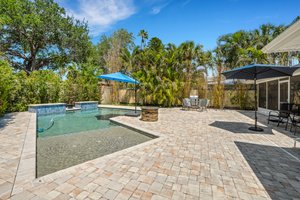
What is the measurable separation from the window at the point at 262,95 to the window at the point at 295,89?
103 inches

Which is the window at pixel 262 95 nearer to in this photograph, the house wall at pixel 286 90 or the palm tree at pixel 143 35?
the house wall at pixel 286 90

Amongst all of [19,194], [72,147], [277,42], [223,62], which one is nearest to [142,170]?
[19,194]

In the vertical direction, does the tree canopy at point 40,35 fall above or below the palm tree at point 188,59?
above

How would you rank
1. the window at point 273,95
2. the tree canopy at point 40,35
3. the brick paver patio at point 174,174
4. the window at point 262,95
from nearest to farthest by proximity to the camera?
1. the brick paver patio at point 174,174
2. the window at point 273,95
3. the window at point 262,95
4. the tree canopy at point 40,35

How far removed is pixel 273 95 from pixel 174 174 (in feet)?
31.5

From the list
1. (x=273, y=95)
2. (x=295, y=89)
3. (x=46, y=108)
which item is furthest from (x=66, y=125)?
(x=273, y=95)

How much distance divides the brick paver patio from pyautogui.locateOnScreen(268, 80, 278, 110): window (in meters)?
5.92

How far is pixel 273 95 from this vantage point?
913 centimetres

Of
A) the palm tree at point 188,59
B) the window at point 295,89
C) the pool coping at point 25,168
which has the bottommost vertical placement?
the pool coping at point 25,168

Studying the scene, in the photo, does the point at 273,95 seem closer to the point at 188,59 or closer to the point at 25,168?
the point at 188,59

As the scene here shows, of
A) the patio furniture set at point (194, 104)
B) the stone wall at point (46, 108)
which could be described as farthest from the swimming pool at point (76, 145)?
the patio furniture set at point (194, 104)

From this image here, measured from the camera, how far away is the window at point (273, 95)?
348 inches

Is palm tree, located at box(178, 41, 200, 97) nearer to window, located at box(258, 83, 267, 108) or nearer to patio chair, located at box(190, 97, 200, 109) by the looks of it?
patio chair, located at box(190, 97, 200, 109)

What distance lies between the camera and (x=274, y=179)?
2.55 m
